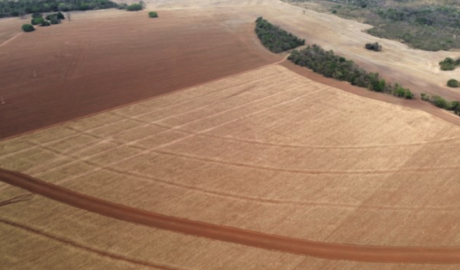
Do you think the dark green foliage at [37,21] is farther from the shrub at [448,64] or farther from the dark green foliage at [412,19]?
the shrub at [448,64]

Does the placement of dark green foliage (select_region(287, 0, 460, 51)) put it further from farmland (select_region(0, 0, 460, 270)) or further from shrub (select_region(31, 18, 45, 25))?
shrub (select_region(31, 18, 45, 25))

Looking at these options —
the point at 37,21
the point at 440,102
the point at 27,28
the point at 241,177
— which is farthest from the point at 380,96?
the point at 37,21

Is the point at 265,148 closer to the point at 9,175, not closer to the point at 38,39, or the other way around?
the point at 9,175

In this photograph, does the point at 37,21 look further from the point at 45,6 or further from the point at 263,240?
the point at 263,240

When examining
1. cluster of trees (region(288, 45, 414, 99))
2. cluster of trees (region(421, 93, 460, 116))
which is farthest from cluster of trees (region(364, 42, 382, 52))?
cluster of trees (region(421, 93, 460, 116))

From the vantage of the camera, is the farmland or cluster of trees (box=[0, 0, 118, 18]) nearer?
the farmland

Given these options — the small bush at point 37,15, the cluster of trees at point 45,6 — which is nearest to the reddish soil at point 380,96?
the small bush at point 37,15
